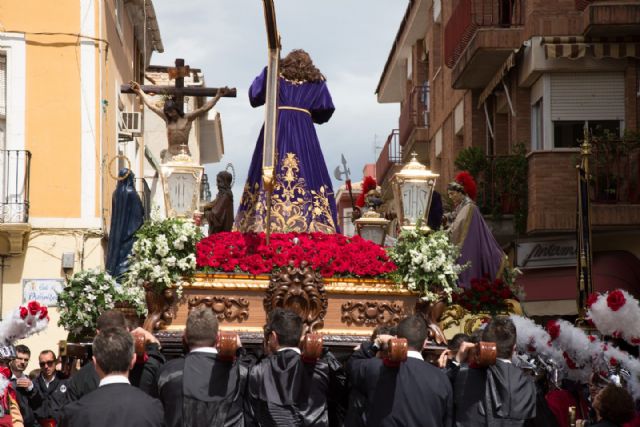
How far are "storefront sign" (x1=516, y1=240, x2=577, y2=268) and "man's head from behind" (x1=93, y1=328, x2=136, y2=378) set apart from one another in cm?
1620

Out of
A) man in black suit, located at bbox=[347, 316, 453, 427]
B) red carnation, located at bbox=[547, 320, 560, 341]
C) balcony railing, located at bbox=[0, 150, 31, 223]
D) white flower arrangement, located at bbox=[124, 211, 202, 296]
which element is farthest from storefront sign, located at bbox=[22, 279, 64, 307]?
man in black suit, located at bbox=[347, 316, 453, 427]

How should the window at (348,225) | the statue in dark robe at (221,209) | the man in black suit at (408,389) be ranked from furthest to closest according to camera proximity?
the window at (348,225) → the statue in dark robe at (221,209) → the man in black suit at (408,389)

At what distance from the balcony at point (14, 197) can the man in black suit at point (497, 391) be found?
1296 cm

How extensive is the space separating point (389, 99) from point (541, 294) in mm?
19579

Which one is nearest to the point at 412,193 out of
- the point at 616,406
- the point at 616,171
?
the point at 616,406

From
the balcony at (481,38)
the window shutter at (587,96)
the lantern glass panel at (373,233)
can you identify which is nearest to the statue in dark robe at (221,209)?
the lantern glass panel at (373,233)

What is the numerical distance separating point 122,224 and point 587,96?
10816 mm

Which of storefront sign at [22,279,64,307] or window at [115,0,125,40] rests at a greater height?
window at [115,0,125,40]

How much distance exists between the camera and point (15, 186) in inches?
827

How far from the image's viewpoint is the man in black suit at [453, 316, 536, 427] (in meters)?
8.93

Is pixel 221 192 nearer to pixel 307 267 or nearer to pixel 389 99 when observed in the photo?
pixel 307 267

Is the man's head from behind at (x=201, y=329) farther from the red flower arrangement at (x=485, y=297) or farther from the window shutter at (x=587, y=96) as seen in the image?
the window shutter at (x=587, y=96)

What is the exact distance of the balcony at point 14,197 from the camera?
20.9 metres

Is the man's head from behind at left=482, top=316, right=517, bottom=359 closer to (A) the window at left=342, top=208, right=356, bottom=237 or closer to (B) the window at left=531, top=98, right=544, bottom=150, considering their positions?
(B) the window at left=531, top=98, right=544, bottom=150
